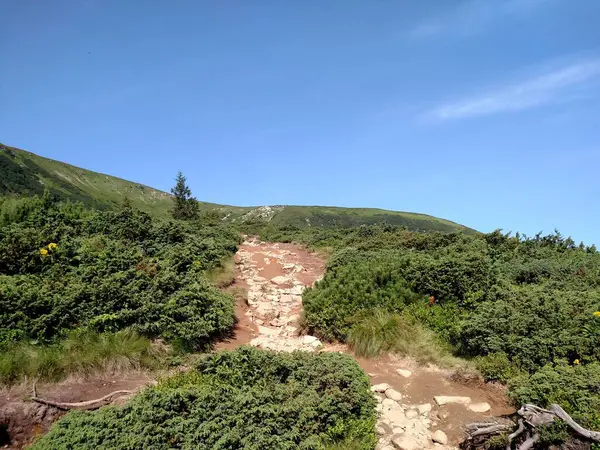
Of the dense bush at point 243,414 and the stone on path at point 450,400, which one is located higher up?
the stone on path at point 450,400

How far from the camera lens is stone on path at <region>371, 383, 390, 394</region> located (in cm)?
682

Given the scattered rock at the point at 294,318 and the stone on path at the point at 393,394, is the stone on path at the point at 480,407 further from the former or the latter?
the scattered rock at the point at 294,318

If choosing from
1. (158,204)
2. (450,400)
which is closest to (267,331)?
(450,400)

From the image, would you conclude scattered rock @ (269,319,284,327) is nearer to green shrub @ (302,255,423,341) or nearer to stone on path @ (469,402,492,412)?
green shrub @ (302,255,423,341)

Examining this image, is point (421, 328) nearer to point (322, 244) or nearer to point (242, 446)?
point (242, 446)

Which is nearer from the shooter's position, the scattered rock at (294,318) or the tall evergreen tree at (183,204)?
the scattered rock at (294,318)

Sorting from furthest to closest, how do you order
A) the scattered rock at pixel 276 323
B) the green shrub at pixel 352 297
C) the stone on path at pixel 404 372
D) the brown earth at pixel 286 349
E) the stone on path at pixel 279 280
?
the stone on path at pixel 279 280
the scattered rock at pixel 276 323
the green shrub at pixel 352 297
the stone on path at pixel 404 372
the brown earth at pixel 286 349

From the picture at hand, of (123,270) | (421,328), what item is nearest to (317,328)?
(421,328)

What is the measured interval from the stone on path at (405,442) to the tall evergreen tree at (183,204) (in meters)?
25.2

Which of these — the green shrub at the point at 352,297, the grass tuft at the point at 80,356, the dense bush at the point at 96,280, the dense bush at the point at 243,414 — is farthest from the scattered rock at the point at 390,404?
the grass tuft at the point at 80,356

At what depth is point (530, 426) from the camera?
191 inches

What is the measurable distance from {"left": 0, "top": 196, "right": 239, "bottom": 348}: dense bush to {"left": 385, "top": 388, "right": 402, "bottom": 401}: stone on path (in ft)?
12.4

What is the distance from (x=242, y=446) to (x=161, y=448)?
915mm

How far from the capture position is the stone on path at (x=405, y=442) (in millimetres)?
5277
